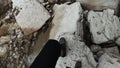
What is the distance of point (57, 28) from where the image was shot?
2682mm

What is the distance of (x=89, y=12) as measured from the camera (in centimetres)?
269

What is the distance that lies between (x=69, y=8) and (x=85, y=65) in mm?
697

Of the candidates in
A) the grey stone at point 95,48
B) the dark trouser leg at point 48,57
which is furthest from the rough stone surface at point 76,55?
the dark trouser leg at point 48,57

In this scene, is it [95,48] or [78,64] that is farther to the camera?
[95,48]

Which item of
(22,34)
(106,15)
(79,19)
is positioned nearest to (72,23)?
(79,19)

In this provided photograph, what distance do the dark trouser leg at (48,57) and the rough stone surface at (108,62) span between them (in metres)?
0.49

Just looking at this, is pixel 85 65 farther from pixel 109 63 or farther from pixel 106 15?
pixel 106 15

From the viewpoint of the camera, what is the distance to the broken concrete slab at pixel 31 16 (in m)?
2.76

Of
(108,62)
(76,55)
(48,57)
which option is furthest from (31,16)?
(48,57)

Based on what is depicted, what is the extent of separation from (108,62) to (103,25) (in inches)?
16.3

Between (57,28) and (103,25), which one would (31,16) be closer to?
(57,28)

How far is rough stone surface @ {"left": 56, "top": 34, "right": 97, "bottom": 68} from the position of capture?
2227mm

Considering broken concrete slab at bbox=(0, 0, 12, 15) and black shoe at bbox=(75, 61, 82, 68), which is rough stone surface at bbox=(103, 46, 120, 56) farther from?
broken concrete slab at bbox=(0, 0, 12, 15)

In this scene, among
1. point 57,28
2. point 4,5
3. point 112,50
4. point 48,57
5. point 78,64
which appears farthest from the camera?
point 4,5
